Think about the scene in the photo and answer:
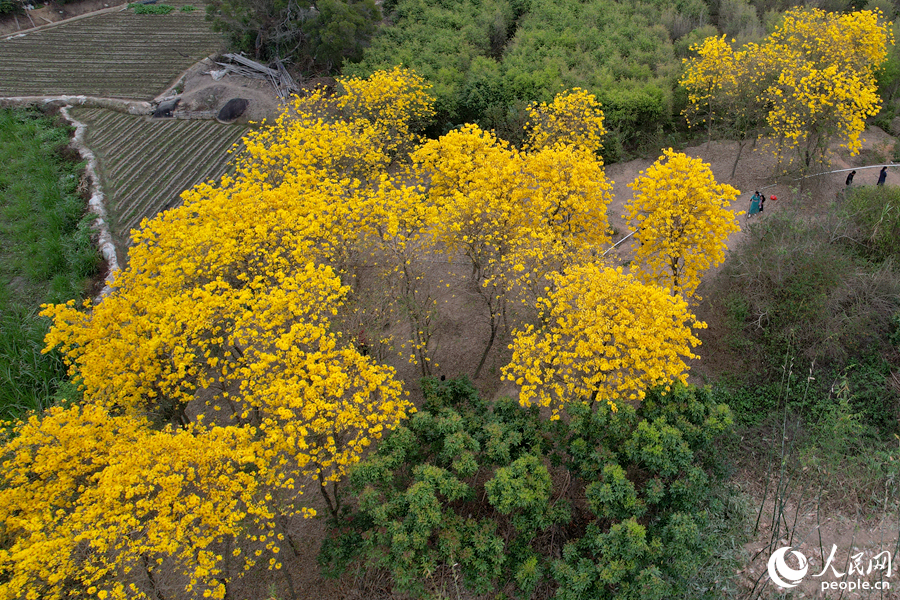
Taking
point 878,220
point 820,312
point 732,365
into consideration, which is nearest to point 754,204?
point 878,220

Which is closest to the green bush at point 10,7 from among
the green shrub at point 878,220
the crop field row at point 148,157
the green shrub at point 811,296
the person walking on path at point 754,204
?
the crop field row at point 148,157

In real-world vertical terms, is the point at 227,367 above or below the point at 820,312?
above

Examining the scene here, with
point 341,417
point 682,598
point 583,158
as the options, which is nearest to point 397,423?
point 341,417

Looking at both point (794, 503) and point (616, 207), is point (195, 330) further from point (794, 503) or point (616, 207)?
point (616, 207)

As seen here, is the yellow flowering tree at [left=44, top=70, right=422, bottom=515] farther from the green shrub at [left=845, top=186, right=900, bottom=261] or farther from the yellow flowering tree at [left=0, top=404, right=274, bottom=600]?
the green shrub at [left=845, top=186, right=900, bottom=261]

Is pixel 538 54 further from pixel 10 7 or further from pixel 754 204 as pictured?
pixel 10 7
